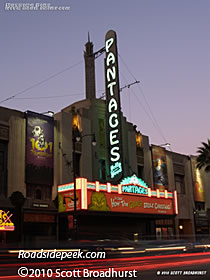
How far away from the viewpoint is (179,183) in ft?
170

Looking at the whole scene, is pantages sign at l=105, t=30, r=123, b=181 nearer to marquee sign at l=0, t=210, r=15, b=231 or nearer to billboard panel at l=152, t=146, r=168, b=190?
marquee sign at l=0, t=210, r=15, b=231

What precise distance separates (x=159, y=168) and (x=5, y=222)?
24.4 m

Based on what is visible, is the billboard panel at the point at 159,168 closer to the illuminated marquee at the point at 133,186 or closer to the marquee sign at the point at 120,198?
the marquee sign at the point at 120,198

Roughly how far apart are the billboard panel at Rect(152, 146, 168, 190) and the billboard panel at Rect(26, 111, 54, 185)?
1733cm

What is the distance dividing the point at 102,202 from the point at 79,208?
291cm

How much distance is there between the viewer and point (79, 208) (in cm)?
3250

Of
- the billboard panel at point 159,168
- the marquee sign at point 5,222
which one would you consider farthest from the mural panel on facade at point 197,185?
the marquee sign at point 5,222

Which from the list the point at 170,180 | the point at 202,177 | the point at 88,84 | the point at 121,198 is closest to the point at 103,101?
the point at 88,84

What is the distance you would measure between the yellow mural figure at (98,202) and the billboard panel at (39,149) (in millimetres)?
4469

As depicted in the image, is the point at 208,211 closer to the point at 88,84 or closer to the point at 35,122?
the point at 88,84

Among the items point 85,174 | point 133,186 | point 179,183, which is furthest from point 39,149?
point 179,183

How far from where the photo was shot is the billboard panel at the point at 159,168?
154ft

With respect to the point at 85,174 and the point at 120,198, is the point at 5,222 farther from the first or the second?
the point at 120,198

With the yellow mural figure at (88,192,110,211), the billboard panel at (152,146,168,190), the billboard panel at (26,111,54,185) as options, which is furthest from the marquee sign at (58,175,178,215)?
the billboard panel at (152,146,168,190)
